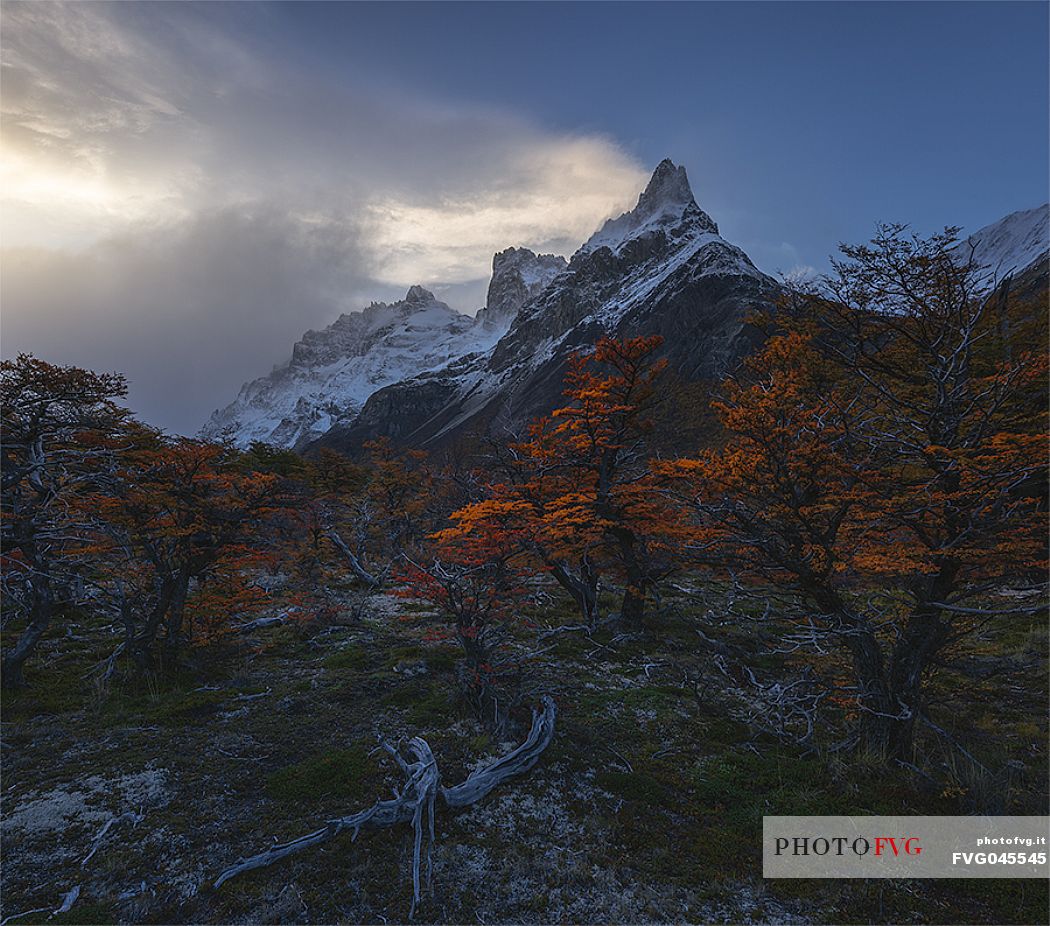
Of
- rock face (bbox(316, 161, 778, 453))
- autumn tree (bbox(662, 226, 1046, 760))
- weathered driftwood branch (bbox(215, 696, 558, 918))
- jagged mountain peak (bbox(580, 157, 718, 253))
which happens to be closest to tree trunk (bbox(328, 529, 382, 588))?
weathered driftwood branch (bbox(215, 696, 558, 918))

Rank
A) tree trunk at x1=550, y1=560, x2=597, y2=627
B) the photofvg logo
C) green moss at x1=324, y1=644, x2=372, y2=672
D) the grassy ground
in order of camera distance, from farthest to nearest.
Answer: tree trunk at x1=550, y1=560, x2=597, y2=627 < green moss at x1=324, y1=644, x2=372, y2=672 < the photofvg logo < the grassy ground

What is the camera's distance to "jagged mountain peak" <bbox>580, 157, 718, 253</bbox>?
165000mm

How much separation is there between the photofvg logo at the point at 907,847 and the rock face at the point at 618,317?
267 ft

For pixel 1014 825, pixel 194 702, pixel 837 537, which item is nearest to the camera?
pixel 1014 825

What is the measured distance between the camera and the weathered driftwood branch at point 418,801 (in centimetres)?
577

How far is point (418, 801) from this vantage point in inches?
254

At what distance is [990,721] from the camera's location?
32.1 ft

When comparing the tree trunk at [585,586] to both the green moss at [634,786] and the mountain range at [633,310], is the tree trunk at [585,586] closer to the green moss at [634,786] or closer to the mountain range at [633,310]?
the green moss at [634,786]

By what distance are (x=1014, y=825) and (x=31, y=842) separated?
1335cm

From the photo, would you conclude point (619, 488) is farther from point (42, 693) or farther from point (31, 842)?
point (42, 693)

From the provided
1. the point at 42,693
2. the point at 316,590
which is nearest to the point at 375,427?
the point at 316,590

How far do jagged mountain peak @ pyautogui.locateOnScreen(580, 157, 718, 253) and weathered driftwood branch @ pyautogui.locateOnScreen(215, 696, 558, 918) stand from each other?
599ft

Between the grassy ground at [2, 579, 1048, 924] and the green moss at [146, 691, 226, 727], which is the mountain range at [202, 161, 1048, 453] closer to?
the grassy ground at [2, 579, 1048, 924]

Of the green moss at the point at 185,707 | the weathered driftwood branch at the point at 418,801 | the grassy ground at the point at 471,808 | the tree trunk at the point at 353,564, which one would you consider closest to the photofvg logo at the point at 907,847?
the grassy ground at the point at 471,808
